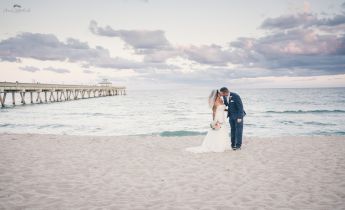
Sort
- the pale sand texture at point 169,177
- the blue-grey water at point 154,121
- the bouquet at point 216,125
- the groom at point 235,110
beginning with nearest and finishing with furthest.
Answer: the pale sand texture at point 169,177 < the groom at point 235,110 < the bouquet at point 216,125 < the blue-grey water at point 154,121

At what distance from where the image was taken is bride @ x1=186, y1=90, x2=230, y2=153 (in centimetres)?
927

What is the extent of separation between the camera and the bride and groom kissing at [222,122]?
30.0 feet

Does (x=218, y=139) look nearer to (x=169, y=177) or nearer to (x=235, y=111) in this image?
(x=235, y=111)

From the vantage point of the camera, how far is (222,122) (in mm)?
9336

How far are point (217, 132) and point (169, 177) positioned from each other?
3.39 meters

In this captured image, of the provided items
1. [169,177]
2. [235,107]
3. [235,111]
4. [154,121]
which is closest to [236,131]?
[235,111]

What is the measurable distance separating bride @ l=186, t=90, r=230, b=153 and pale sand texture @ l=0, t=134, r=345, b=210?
412mm

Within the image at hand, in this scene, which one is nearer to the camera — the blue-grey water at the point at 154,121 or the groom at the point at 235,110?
the groom at the point at 235,110

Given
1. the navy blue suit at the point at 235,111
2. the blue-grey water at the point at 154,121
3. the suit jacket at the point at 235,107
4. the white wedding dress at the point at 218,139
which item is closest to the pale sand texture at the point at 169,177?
the white wedding dress at the point at 218,139

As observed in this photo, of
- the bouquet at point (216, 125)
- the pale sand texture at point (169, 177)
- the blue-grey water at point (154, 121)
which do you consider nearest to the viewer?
the pale sand texture at point (169, 177)

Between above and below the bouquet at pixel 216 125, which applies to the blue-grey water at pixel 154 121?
below

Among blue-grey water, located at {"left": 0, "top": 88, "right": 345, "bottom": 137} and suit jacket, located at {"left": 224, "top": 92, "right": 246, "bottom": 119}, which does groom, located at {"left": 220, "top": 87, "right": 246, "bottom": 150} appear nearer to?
suit jacket, located at {"left": 224, "top": 92, "right": 246, "bottom": 119}

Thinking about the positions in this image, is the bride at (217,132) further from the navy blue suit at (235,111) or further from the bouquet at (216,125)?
the navy blue suit at (235,111)

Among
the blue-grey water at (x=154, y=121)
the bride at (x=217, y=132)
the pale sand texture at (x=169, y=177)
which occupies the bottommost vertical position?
the blue-grey water at (x=154, y=121)
